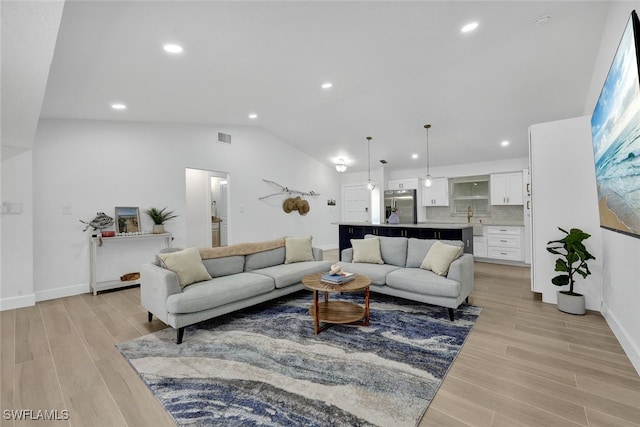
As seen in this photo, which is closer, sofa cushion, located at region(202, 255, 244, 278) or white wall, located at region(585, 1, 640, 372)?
white wall, located at region(585, 1, 640, 372)

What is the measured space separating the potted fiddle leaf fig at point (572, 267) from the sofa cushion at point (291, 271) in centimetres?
284

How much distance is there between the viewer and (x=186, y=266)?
298cm

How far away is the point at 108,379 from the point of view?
2.05 meters

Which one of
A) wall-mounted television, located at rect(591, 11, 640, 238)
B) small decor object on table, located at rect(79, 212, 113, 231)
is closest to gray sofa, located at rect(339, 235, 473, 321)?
wall-mounted television, located at rect(591, 11, 640, 238)

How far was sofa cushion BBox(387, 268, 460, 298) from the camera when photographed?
2994 mm

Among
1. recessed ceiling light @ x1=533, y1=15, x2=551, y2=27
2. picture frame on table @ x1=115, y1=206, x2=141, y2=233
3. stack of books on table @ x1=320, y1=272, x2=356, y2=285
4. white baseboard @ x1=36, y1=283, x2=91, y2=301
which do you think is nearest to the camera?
recessed ceiling light @ x1=533, y1=15, x2=551, y2=27

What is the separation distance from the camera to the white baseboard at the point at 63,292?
12.8 feet

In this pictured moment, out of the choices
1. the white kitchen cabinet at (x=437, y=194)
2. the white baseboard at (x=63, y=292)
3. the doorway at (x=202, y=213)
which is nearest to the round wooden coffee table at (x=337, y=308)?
the white baseboard at (x=63, y=292)

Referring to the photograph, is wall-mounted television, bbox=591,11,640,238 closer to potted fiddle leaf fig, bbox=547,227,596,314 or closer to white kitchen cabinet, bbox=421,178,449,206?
potted fiddle leaf fig, bbox=547,227,596,314

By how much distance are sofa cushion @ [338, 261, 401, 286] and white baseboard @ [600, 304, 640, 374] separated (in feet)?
6.92

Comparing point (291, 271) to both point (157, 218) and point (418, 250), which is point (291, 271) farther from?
point (157, 218)

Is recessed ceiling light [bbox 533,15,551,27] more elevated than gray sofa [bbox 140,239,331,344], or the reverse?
recessed ceiling light [bbox 533,15,551,27]

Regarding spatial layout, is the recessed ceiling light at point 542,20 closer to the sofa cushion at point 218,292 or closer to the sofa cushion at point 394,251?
the sofa cushion at point 394,251

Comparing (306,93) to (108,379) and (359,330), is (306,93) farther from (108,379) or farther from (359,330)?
(108,379)
